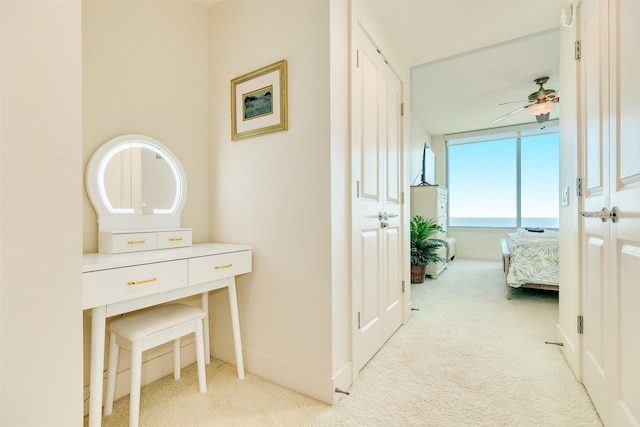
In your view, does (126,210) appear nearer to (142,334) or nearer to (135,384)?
(142,334)

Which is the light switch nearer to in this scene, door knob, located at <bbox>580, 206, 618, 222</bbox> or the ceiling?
door knob, located at <bbox>580, 206, 618, 222</bbox>

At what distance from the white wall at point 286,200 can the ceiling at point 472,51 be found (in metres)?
0.80

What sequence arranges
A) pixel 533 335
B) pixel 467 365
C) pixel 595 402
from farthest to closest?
pixel 533 335 → pixel 467 365 → pixel 595 402

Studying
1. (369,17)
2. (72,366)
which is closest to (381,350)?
(72,366)

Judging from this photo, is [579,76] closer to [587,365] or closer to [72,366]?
[587,365]

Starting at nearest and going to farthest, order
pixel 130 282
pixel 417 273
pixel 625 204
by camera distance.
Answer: pixel 625 204 < pixel 130 282 < pixel 417 273

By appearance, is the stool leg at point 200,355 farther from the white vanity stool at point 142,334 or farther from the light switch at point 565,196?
the light switch at point 565,196

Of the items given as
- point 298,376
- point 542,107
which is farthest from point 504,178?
point 298,376

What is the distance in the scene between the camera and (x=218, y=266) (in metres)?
1.58

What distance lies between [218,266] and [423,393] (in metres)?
1.28

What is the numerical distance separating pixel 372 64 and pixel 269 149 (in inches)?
38.5

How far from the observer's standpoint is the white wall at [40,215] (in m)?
0.75

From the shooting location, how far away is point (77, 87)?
87 centimetres

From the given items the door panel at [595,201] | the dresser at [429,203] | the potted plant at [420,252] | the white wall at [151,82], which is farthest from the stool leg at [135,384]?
the dresser at [429,203]
